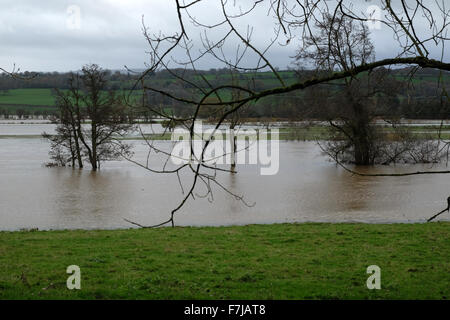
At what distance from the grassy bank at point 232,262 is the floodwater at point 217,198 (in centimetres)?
288

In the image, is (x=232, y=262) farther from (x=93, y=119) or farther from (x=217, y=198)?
(x=93, y=119)

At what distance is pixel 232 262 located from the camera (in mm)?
6762

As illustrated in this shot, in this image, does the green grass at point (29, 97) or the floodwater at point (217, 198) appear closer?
the floodwater at point (217, 198)

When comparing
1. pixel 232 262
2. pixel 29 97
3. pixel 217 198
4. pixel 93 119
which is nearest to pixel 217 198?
pixel 217 198

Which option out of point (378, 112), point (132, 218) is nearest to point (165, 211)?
point (132, 218)

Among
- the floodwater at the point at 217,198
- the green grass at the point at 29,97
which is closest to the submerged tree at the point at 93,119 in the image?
the floodwater at the point at 217,198

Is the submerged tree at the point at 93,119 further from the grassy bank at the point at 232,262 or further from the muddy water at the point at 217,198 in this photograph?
the grassy bank at the point at 232,262

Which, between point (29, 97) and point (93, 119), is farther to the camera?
point (29, 97)

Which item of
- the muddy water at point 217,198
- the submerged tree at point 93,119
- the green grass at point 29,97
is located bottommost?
the muddy water at point 217,198

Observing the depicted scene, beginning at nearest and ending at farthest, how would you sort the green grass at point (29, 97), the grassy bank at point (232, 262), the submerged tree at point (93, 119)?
1. the grassy bank at point (232, 262)
2. the submerged tree at point (93, 119)
3. the green grass at point (29, 97)

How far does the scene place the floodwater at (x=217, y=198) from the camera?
13.1m

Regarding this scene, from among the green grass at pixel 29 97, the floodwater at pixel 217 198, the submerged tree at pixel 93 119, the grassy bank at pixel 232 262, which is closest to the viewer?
the grassy bank at pixel 232 262

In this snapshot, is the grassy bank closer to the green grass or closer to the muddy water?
the muddy water

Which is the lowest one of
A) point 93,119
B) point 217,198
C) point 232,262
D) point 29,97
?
point 217,198
